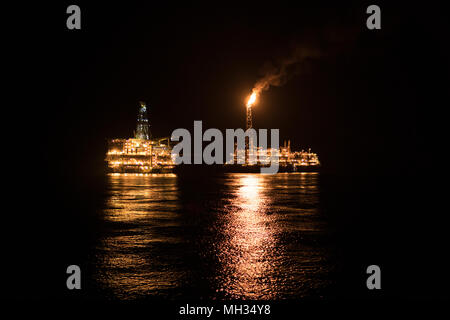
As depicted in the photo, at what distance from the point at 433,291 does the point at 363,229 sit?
5042 millimetres

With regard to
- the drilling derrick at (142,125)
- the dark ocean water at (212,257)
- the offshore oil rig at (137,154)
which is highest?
the drilling derrick at (142,125)

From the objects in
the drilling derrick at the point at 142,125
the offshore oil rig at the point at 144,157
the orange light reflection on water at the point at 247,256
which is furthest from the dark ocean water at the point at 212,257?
the drilling derrick at the point at 142,125

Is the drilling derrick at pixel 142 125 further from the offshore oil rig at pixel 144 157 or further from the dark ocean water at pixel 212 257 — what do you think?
the dark ocean water at pixel 212 257

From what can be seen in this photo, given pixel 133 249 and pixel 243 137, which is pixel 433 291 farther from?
pixel 243 137

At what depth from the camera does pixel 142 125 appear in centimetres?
10512

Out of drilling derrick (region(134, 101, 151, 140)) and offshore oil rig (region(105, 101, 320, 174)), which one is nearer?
offshore oil rig (region(105, 101, 320, 174))

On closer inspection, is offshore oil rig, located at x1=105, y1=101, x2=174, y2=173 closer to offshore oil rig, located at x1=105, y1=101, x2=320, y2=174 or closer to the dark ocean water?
offshore oil rig, located at x1=105, y1=101, x2=320, y2=174

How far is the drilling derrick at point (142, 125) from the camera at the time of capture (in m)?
104

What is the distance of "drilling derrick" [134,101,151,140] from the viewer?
342ft

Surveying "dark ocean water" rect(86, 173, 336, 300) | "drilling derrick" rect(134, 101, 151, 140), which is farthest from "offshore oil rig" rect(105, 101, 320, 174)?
"dark ocean water" rect(86, 173, 336, 300)

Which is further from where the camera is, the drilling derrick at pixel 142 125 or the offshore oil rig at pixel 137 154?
the drilling derrick at pixel 142 125

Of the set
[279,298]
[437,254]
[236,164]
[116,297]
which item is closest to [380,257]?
[437,254]

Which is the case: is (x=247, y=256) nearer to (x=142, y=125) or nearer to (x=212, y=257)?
(x=212, y=257)

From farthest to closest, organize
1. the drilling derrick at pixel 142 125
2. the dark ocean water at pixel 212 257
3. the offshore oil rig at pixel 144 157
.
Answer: the drilling derrick at pixel 142 125, the offshore oil rig at pixel 144 157, the dark ocean water at pixel 212 257
